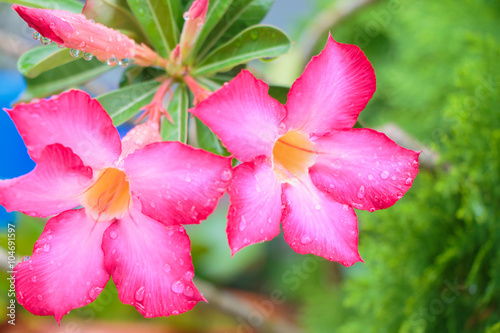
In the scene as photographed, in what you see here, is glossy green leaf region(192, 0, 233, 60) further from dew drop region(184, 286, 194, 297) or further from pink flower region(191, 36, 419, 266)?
dew drop region(184, 286, 194, 297)

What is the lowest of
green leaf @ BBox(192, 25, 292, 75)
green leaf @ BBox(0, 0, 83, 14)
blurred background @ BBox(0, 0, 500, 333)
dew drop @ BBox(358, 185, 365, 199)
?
blurred background @ BBox(0, 0, 500, 333)

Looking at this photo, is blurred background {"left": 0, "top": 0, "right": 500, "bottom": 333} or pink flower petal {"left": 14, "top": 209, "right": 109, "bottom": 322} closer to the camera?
pink flower petal {"left": 14, "top": 209, "right": 109, "bottom": 322}

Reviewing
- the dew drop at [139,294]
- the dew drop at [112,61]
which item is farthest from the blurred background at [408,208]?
the dew drop at [139,294]

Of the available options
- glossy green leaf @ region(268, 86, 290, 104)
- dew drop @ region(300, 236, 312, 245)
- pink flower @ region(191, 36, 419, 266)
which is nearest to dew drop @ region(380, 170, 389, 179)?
pink flower @ region(191, 36, 419, 266)

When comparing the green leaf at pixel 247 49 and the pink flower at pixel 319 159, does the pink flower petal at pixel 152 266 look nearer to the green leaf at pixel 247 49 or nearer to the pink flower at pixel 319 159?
the pink flower at pixel 319 159

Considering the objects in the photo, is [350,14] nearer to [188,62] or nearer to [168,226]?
[188,62]

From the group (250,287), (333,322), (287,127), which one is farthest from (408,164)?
(250,287)

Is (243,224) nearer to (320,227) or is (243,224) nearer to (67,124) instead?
(320,227)
